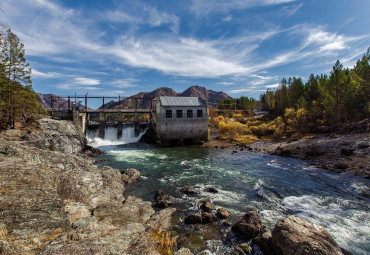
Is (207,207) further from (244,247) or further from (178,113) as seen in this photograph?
(178,113)

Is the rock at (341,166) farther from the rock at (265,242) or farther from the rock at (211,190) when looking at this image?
the rock at (265,242)

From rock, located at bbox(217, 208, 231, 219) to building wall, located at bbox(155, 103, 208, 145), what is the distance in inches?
1127

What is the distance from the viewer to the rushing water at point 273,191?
10375 mm

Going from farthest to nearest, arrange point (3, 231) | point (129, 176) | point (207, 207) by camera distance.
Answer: point (129, 176) → point (207, 207) → point (3, 231)

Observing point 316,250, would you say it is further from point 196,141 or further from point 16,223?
point 196,141

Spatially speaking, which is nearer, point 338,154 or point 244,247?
point 244,247

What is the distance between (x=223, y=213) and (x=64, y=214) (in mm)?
8422

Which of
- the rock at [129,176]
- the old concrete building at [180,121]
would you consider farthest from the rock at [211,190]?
the old concrete building at [180,121]

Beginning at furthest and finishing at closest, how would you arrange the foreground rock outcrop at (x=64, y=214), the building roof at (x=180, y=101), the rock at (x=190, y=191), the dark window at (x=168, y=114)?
the building roof at (x=180, y=101)
the dark window at (x=168, y=114)
the rock at (x=190, y=191)
the foreground rock outcrop at (x=64, y=214)

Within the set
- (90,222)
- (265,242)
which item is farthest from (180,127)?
(265,242)

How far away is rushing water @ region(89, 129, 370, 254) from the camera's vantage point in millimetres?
10375

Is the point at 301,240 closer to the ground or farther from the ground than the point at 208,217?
farther from the ground

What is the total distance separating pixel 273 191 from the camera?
49.9ft

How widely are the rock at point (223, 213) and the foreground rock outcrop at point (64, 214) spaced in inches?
123
